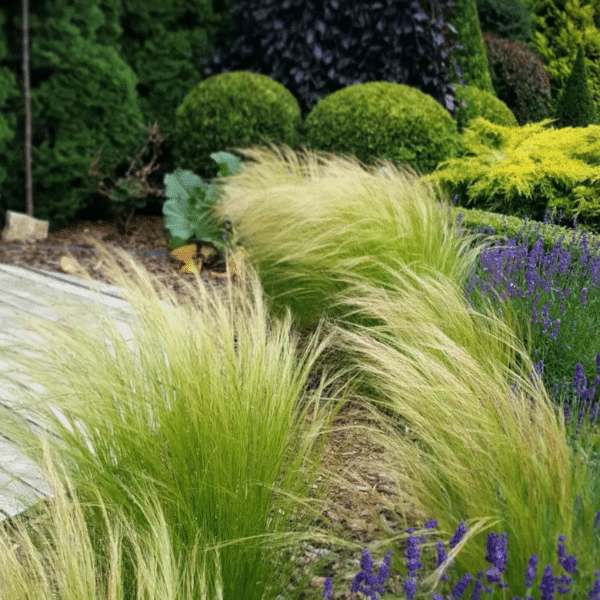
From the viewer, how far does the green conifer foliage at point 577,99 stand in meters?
8.96

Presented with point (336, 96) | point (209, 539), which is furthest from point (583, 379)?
point (336, 96)

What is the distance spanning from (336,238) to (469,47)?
514 cm

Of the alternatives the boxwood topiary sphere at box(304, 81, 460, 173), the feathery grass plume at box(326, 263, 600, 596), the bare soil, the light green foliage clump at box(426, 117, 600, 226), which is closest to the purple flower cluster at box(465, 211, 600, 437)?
the feathery grass plume at box(326, 263, 600, 596)

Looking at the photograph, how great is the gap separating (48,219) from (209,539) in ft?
17.6

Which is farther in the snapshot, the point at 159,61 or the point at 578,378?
the point at 159,61

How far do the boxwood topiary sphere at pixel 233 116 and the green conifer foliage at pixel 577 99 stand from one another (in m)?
4.09

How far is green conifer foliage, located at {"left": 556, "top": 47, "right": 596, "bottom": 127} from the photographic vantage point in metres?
8.96

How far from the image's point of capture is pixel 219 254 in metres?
5.65

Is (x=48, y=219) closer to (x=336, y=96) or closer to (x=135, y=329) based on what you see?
(x=336, y=96)

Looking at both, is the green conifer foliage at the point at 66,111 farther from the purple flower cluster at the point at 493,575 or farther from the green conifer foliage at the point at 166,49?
the purple flower cluster at the point at 493,575

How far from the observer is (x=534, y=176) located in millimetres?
5051

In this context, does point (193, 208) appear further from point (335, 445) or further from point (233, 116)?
Answer: point (335, 445)

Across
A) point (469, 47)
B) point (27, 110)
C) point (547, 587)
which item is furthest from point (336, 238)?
point (469, 47)

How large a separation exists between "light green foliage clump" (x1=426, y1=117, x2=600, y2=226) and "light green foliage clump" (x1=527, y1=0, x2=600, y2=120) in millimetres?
5918
